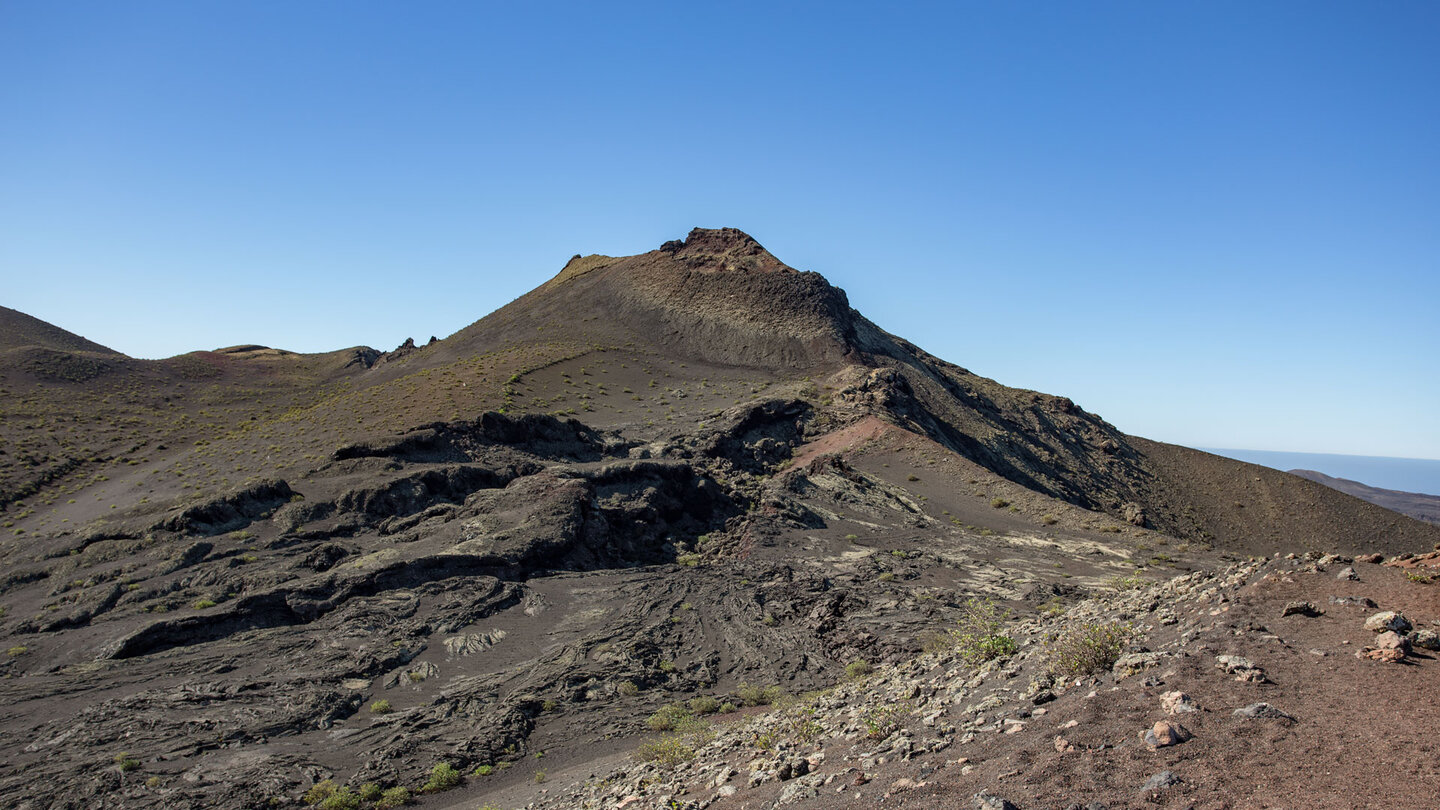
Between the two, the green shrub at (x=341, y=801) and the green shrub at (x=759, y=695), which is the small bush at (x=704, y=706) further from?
the green shrub at (x=341, y=801)

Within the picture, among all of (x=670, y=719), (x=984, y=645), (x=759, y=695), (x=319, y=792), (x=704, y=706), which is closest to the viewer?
(x=984, y=645)

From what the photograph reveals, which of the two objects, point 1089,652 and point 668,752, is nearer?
Result: point 1089,652

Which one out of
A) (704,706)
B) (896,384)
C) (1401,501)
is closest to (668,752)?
(704,706)

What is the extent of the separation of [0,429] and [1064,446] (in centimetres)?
7816

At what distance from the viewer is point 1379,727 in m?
5.98

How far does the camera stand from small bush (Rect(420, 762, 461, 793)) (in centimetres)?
1413

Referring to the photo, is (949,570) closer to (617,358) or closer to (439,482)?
(439,482)

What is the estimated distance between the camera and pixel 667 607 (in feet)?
76.7

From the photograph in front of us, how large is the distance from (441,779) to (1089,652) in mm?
12367

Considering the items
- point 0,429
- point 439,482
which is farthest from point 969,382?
point 0,429

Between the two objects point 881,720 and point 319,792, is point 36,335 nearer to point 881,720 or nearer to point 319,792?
point 319,792

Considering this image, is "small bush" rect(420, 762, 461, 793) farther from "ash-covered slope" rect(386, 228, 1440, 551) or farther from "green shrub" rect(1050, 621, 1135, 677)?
"ash-covered slope" rect(386, 228, 1440, 551)

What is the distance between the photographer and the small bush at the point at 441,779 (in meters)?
14.1

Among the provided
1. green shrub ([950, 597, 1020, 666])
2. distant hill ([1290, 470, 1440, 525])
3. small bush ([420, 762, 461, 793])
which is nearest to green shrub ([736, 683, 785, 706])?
green shrub ([950, 597, 1020, 666])
